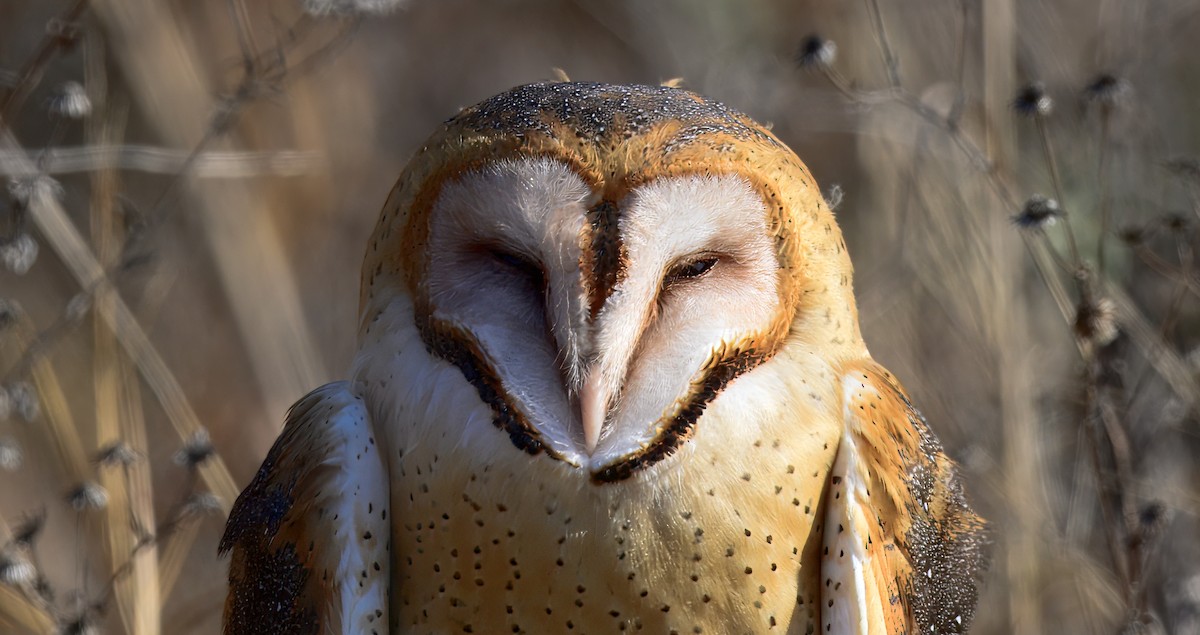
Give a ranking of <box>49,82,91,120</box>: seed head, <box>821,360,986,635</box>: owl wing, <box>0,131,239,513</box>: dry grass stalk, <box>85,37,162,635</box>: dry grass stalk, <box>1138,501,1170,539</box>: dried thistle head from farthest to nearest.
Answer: <box>0,131,239,513</box>: dry grass stalk
<box>85,37,162,635</box>: dry grass stalk
<box>1138,501,1170,539</box>: dried thistle head
<box>49,82,91,120</box>: seed head
<box>821,360,986,635</box>: owl wing

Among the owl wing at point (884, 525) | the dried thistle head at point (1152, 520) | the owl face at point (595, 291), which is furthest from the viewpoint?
the dried thistle head at point (1152, 520)

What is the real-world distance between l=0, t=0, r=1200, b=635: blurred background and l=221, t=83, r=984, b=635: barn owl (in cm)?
43

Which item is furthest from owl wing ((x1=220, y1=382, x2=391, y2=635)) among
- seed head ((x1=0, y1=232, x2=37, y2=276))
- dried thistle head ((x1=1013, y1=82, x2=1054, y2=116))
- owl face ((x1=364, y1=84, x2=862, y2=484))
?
dried thistle head ((x1=1013, y1=82, x2=1054, y2=116))

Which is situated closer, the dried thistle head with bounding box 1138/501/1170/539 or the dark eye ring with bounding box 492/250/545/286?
the dark eye ring with bounding box 492/250/545/286

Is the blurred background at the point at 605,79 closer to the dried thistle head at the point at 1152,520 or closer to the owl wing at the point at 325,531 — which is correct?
the dried thistle head at the point at 1152,520

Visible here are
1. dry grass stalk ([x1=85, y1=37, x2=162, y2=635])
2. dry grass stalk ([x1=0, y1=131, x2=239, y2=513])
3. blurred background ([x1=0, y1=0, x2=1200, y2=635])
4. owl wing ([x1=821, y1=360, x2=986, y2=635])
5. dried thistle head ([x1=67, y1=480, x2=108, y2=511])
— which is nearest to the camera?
owl wing ([x1=821, y1=360, x2=986, y2=635])

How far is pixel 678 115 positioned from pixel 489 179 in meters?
0.26

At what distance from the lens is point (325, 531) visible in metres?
1.79

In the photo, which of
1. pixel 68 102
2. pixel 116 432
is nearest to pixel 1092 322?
pixel 68 102

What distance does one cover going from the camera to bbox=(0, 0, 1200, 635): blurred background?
2.70 metres

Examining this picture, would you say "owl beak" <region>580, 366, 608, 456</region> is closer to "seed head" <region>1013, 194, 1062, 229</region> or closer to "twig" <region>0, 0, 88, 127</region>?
"seed head" <region>1013, 194, 1062, 229</region>

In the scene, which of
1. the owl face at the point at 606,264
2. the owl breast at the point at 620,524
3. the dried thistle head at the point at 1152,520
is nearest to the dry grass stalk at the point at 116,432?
the owl breast at the point at 620,524

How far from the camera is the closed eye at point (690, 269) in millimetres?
1622

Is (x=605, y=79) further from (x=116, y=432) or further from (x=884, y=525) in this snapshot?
(x=884, y=525)
